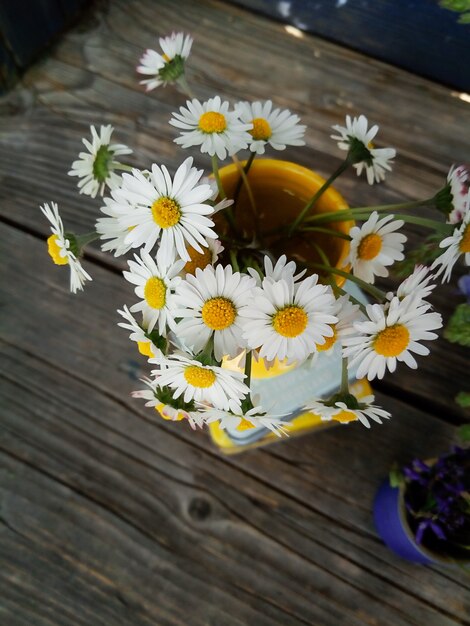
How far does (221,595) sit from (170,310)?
1.33 feet

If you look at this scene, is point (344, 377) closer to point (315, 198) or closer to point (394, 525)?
point (315, 198)

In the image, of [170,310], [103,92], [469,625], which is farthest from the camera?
[103,92]

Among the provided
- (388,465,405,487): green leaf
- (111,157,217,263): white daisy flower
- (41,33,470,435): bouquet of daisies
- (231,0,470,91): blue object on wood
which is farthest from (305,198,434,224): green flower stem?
(231,0,470,91): blue object on wood

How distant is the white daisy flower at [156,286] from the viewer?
31 cm

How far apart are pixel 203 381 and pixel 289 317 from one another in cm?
6

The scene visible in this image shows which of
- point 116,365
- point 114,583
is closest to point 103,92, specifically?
point 116,365

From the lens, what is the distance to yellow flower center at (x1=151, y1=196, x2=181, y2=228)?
1.02 ft

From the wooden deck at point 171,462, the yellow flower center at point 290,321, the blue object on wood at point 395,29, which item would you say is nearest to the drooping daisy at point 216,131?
the yellow flower center at point 290,321

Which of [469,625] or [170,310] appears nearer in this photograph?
[170,310]

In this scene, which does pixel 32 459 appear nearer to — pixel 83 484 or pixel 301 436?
pixel 83 484

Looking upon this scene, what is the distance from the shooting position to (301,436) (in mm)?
636

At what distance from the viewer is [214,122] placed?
13.8 inches

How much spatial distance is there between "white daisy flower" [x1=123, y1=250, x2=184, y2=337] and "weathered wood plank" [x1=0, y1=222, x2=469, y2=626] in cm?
33

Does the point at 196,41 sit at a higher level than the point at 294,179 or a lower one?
higher
